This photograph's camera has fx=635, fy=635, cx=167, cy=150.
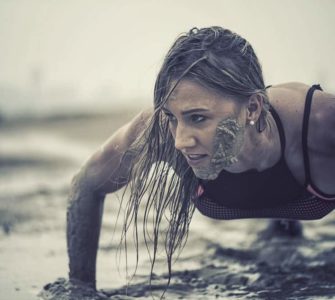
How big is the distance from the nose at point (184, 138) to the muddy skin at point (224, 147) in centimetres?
13

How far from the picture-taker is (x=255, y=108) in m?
2.90

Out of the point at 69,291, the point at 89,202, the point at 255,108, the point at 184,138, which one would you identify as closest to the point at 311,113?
the point at 255,108

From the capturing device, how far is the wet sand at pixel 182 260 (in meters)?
3.57

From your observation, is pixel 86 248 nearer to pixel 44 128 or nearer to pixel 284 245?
pixel 284 245

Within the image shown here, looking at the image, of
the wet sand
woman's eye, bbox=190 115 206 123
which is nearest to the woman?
woman's eye, bbox=190 115 206 123

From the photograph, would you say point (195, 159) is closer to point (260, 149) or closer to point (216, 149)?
point (216, 149)

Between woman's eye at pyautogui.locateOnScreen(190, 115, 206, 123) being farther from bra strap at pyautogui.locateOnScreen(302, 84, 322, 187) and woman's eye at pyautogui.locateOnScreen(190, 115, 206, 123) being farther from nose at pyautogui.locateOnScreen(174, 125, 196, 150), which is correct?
bra strap at pyautogui.locateOnScreen(302, 84, 322, 187)

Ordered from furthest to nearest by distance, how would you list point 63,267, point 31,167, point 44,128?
1. point 44,128
2. point 31,167
3. point 63,267

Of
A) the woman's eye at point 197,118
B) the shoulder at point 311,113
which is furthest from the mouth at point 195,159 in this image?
the shoulder at point 311,113

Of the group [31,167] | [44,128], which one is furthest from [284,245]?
[44,128]

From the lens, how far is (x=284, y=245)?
178 inches

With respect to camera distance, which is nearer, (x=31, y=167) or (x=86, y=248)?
(x=86, y=248)

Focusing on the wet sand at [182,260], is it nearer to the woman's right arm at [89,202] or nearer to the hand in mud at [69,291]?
the hand in mud at [69,291]

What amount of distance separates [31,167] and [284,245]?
14.6 ft
